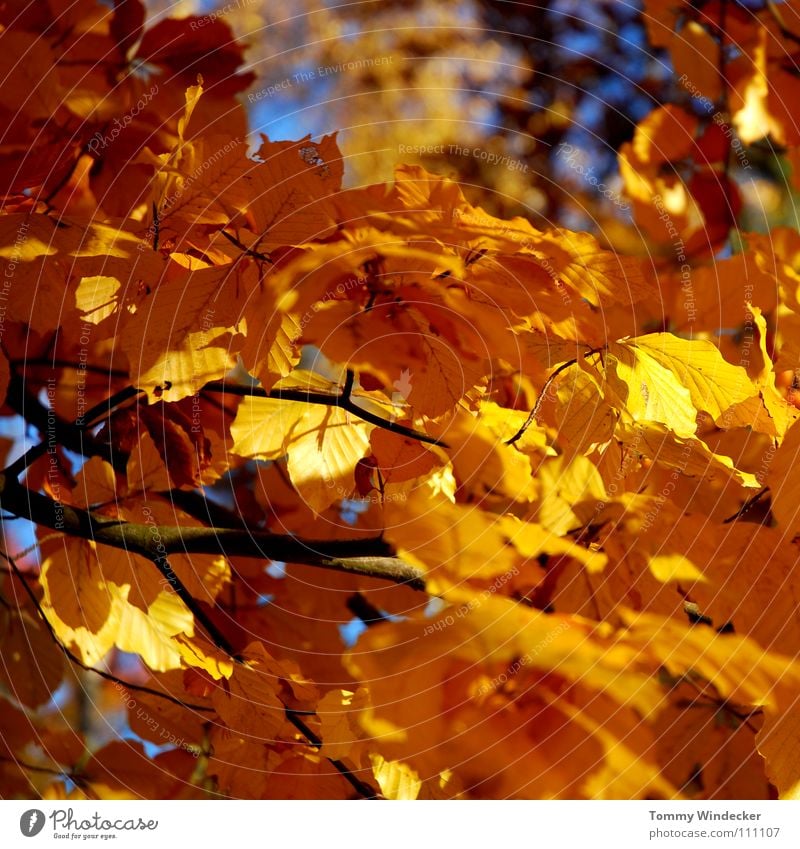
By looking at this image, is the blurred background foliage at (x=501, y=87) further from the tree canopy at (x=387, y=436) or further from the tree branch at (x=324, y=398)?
the tree branch at (x=324, y=398)

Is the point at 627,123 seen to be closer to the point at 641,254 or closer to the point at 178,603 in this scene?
the point at 641,254

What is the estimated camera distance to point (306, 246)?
32 cm

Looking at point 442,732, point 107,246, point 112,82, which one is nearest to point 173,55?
point 112,82

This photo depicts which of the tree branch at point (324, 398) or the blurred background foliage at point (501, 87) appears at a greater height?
the blurred background foliage at point (501, 87)

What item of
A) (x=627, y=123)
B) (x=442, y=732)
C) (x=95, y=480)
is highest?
(x=627, y=123)

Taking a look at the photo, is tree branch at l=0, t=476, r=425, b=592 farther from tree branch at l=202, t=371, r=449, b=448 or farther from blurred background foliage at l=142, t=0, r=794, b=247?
blurred background foliage at l=142, t=0, r=794, b=247

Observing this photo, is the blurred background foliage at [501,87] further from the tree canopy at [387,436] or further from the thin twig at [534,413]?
the thin twig at [534,413]

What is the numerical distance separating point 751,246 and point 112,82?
357 mm
